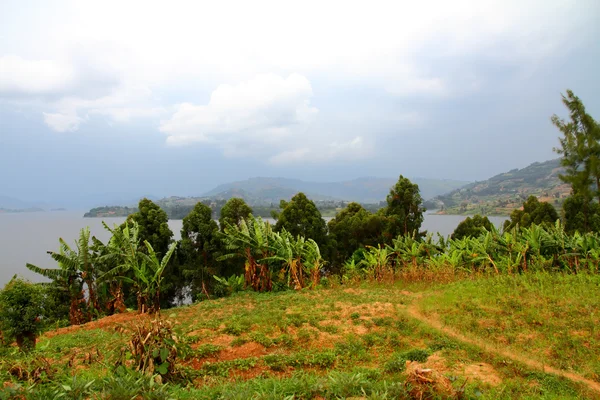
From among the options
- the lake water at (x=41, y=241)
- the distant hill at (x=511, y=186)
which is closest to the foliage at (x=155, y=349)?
the lake water at (x=41, y=241)

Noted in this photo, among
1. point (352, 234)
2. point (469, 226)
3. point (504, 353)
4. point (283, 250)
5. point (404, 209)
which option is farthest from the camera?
point (469, 226)

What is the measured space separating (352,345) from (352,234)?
10.4m

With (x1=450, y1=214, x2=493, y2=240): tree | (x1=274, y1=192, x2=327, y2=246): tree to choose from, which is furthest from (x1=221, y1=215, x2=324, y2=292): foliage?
(x1=450, y1=214, x2=493, y2=240): tree

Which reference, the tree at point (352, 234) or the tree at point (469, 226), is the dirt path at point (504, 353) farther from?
the tree at point (469, 226)

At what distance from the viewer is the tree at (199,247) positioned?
40.6 ft

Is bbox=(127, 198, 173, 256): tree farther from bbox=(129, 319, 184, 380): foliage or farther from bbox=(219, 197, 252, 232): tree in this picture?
bbox=(129, 319, 184, 380): foliage

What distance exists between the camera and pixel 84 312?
10.8 meters

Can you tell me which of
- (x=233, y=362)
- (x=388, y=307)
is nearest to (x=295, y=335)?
(x=233, y=362)

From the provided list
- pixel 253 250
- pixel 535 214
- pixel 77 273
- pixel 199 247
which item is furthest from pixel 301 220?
pixel 535 214

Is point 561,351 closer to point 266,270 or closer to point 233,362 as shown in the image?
point 233,362

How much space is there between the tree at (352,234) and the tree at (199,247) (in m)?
5.40

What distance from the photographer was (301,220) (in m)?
14.7

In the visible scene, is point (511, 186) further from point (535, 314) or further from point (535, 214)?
point (535, 314)

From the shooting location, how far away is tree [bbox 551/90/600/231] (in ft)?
53.8
